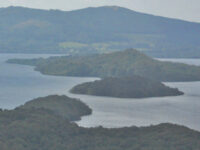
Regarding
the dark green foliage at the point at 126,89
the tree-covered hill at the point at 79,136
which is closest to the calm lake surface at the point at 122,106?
the dark green foliage at the point at 126,89

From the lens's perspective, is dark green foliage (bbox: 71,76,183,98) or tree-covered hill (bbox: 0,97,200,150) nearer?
tree-covered hill (bbox: 0,97,200,150)

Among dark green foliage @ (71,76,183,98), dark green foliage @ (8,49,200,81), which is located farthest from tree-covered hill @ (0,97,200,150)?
dark green foliage @ (8,49,200,81)

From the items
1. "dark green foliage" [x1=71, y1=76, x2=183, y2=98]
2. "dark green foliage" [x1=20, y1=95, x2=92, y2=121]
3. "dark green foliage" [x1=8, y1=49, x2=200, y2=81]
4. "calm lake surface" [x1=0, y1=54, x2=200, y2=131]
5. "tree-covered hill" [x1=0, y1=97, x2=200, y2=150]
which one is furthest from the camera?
"dark green foliage" [x1=8, y1=49, x2=200, y2=81]

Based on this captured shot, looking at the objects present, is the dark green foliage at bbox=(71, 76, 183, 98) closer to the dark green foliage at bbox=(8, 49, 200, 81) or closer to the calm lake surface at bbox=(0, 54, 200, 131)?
the calm lake surface at bbox=(0, 54, 200, 131)

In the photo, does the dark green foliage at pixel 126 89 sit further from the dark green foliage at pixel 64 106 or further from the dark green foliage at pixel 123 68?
the dark green foliage at pixel 123 68

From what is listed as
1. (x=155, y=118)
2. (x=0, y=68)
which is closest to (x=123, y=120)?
(x=155, y=118)

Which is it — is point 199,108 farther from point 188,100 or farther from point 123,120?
point 123,120
